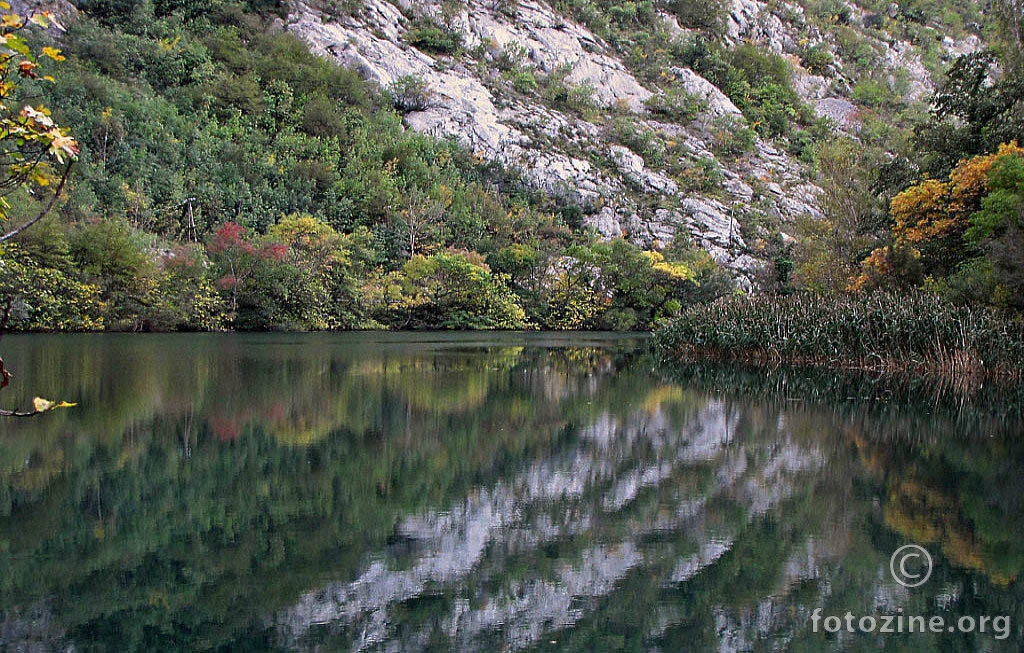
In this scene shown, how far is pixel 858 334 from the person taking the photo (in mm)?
19406

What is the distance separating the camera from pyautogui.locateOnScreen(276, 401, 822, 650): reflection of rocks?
420cm

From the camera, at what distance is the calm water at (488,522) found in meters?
4.13

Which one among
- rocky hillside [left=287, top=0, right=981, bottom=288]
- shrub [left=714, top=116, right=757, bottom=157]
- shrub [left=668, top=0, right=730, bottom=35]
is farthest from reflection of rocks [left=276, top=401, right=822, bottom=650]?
shrub [left=668, top=0, right=730, bottom=35]

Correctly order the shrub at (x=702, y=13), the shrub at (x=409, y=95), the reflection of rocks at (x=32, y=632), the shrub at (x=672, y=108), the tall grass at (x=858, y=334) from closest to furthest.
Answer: the reflection of rocks at (x=32, y=632)
the tall grass at (x=858, y=334)
the shrub at (x=409, y=95)
the shrub at (x=672, y=108)
the shrub at (x=702, y=13)

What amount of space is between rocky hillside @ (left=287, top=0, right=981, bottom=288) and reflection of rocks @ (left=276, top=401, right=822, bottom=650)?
39.6 meters

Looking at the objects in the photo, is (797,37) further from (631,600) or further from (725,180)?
(631,600)

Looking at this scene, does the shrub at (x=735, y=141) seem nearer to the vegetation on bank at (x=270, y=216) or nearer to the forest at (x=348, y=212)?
the forest at (x=348, y=212)

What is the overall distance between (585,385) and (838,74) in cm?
7051

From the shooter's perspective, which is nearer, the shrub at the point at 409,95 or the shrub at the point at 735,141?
the shrub at the point at 409,95

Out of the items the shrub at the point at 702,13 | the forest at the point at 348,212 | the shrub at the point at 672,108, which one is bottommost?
the forest at the point at 348,212

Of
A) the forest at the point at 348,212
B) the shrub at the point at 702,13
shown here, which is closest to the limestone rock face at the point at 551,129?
the forest at the point at 348,212

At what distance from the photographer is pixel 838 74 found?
7562 centimetres

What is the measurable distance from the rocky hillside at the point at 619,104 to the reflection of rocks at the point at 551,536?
3957 cm

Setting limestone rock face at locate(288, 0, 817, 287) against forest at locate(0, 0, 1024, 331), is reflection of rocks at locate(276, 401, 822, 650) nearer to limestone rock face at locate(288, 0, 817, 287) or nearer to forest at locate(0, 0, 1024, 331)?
forest at locate(0, 0, 1024, 331)
